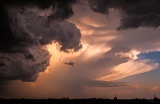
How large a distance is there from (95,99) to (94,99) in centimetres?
84

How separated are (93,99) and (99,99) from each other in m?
5.04

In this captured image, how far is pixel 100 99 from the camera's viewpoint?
150 metres

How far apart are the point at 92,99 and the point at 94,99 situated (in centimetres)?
209

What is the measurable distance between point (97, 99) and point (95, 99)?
1771 mm

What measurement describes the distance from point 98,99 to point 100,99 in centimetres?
116

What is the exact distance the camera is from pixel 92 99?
15462 centimetres

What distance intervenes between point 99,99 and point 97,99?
149 cm

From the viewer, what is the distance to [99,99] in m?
150

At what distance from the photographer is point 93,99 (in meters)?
154

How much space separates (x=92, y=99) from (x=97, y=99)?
15.4 feet

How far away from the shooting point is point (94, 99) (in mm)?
152875

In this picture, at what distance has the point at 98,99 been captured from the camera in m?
150

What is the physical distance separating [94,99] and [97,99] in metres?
2.61

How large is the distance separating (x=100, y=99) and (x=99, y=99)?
2.14ft
